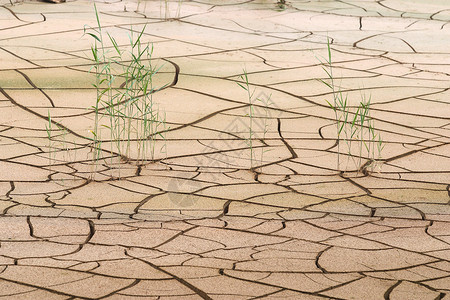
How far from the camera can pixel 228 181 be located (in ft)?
10.1

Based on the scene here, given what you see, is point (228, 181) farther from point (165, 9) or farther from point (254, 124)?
point (165, 9)

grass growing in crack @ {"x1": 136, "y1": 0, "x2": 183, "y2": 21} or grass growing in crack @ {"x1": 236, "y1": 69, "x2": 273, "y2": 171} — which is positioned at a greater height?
grass growing in crack @ {"x1": 136, "y1": 0, "x2": 183, "y2": 21}

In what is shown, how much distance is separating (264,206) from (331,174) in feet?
1.61

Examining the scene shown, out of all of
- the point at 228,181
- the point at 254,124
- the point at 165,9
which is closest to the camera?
the point at 228,181

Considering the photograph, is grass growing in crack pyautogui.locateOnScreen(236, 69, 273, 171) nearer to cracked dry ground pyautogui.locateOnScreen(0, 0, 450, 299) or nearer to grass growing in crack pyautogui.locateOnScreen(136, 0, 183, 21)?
cracked dry ground pyautogui.locateOnScreen(0, 0, 450, 299)

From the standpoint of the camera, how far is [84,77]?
4551 mm

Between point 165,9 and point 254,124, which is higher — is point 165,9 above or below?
above

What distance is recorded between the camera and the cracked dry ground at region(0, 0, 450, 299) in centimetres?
218

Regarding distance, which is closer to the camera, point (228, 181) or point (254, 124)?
point (228, 181)

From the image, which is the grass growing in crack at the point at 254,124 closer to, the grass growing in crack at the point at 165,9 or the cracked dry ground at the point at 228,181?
the cracked dry ground at the point at 228,181

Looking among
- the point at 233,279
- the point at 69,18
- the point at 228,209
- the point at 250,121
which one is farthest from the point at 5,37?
the point at 233,279

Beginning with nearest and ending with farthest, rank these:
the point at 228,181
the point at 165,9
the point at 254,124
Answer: the point at 228,181, the point at 254,124, the point at 165,9

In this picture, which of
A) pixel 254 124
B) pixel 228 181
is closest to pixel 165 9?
pixel 254 124

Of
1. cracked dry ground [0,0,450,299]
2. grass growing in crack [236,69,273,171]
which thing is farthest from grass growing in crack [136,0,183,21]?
grass growing in crack [236,69,273,171]
